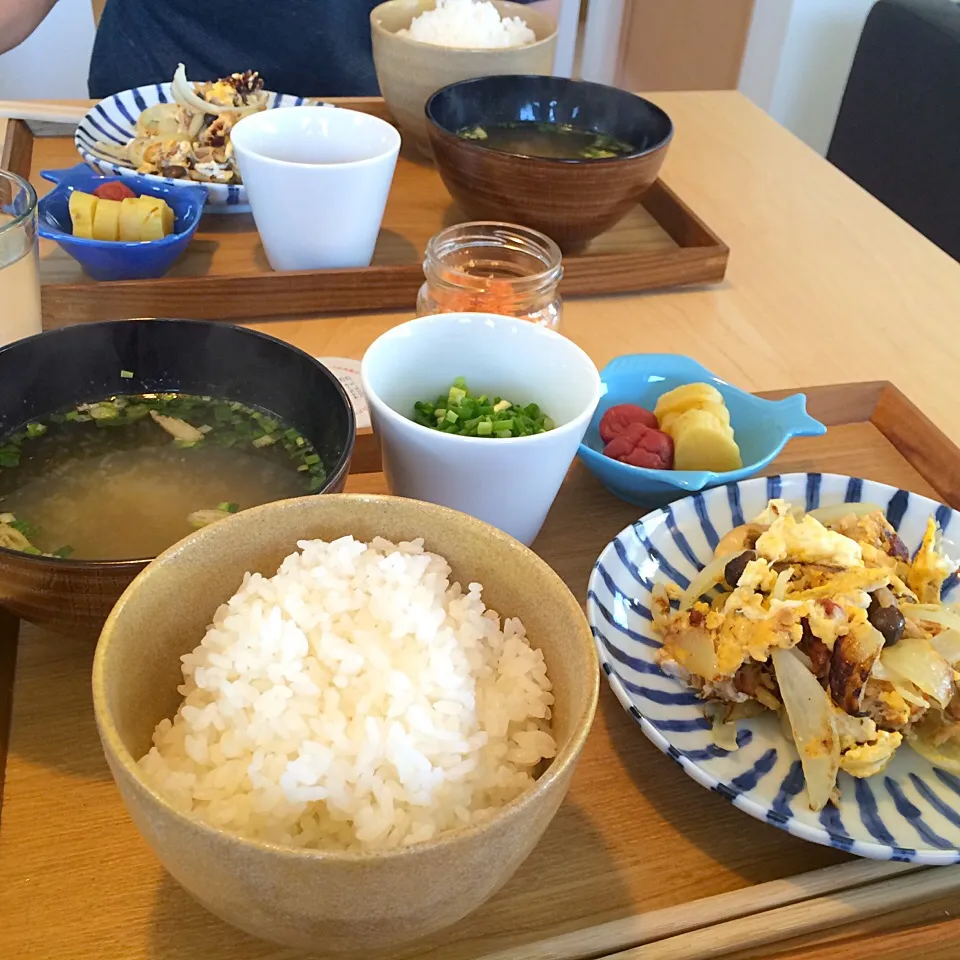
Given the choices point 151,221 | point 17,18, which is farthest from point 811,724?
point 17,18

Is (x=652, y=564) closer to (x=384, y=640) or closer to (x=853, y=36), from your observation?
(x=384, y=640)

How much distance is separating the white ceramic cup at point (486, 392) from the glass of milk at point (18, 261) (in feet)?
1.56

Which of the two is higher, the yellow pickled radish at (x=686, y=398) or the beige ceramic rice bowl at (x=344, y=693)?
the beige ceramic rice bowl at (x=344, y=693)

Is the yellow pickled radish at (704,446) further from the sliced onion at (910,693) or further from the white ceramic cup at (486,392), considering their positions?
the sliced onion at (910,693)

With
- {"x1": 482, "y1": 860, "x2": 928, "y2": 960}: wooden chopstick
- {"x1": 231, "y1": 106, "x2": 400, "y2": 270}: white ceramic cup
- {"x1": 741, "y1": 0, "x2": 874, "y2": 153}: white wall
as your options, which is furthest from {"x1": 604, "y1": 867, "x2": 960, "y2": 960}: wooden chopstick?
{"x1": 741, "y1": 0, "x2": 874, "y2": 153}: white wall

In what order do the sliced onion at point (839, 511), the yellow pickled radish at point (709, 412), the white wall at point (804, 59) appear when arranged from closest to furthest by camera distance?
the sliced onion at point (839, 511)
the yellow pickled radish at point (709, 412)
the white wall at point (804, 59)

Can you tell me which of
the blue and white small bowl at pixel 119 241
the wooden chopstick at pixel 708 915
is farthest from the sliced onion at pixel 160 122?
the wooden chopstick at pixel 708 915

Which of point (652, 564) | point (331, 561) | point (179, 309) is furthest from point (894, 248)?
point (331, 561)

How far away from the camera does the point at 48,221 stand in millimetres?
1490

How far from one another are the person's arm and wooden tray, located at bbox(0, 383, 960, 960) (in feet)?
6.21

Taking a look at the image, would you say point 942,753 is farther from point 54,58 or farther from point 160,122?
point 54,58

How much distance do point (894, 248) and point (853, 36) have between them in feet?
7.81

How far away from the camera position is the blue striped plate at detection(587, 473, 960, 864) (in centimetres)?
79

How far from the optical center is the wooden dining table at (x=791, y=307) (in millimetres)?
1469
